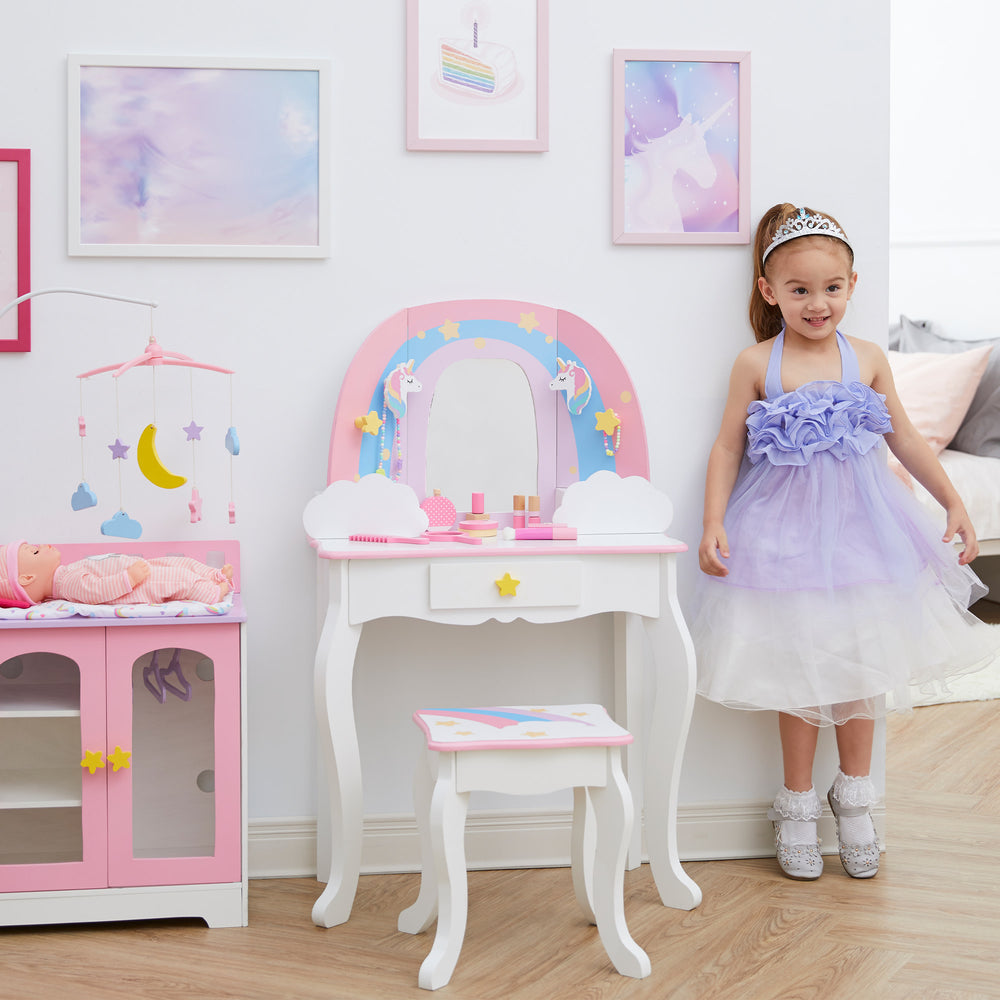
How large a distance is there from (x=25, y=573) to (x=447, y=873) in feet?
2.96

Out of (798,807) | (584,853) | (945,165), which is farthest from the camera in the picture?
(945,165)

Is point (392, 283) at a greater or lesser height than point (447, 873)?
greater

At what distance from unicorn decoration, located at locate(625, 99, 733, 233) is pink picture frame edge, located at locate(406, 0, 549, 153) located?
0.65 feet

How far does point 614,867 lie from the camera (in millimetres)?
1678

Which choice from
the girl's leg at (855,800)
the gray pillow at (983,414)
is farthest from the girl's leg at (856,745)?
the gray pillow at (983,414)

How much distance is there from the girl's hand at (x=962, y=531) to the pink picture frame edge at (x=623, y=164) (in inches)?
27.0

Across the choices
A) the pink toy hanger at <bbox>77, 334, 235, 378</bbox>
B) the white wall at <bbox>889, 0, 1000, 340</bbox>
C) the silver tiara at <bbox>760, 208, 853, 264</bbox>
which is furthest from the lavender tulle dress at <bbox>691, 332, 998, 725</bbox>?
the white wall at <bbox>889, 0, 1000, 340</bbox>

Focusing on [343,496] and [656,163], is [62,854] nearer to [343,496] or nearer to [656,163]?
[343,496]

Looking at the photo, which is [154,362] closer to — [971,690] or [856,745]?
[856,745]

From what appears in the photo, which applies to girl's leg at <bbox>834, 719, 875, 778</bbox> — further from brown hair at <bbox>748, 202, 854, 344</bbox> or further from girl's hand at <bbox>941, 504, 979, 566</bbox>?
brown hair at <bbox>748, 202, 854, 344</bbox>

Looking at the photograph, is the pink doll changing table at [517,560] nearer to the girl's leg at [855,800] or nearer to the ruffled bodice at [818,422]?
the ruffled bodice at [818,422]

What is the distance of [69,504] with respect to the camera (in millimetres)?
2107

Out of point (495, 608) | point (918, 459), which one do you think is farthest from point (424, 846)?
point (918, 459)

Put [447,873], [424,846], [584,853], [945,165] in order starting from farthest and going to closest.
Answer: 1. [945,165]
2. [584,853]
3. [424,846]
4. [447,873]
